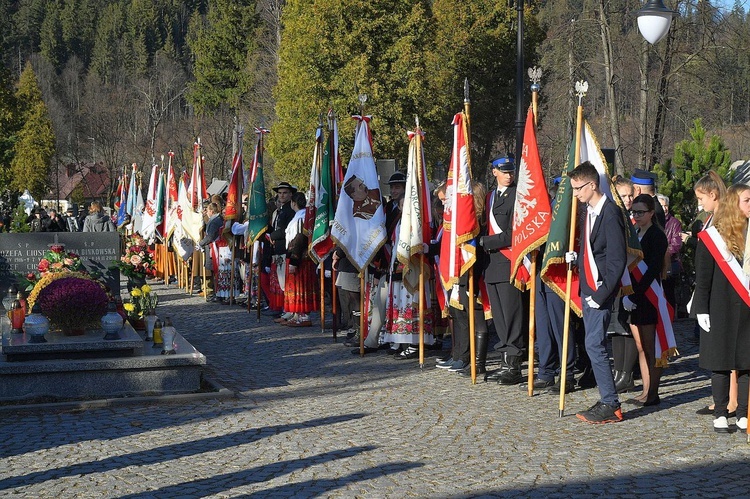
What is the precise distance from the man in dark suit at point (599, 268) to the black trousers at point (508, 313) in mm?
1634

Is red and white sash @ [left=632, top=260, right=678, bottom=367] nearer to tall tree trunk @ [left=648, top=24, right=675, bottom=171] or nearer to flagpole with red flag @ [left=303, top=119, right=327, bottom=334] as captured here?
flagpole with red flag @ [left=303, top=119, right=327, bottom=334]

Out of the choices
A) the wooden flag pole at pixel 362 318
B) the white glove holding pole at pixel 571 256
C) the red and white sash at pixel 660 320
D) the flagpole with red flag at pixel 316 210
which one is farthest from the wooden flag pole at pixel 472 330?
the flagpole with red flag at pixel 316 210

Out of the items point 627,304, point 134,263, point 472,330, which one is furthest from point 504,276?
point 134,263

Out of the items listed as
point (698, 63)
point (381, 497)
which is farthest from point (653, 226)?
point (698, 63)

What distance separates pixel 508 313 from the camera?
31.8 ft

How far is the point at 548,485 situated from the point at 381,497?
1.08 m

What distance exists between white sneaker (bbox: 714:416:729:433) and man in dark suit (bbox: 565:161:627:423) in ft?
2.56

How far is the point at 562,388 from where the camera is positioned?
8.17 metres

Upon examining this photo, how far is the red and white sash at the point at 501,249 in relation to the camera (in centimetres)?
939

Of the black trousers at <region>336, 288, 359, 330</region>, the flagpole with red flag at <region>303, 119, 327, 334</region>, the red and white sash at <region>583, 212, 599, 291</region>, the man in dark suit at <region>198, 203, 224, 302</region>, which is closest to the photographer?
the red and white sash at <region>583, 212, 599, 291</region>

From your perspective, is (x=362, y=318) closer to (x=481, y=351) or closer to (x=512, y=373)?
(x=481, y=351)

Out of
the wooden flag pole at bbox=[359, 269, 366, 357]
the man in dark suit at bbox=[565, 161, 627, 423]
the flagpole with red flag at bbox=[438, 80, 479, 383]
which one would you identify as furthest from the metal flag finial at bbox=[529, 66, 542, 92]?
the wooden flag pole at bbox=[359, 269, 366, 357]

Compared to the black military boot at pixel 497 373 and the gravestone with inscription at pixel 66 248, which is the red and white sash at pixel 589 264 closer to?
the black military boot at pixel 497 373

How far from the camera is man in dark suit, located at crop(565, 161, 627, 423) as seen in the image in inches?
304
